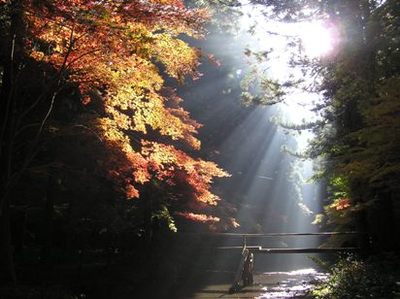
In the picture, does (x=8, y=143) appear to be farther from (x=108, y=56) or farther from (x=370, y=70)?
(x=370, y=70)

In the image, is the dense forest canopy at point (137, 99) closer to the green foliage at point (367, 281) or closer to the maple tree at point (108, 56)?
the maple tree at point (108, 56)

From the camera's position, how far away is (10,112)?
10539 millimetres

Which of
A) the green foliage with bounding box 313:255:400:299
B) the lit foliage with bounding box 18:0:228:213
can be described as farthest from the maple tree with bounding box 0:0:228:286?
the green foliage with bounding box 313:255:400:299

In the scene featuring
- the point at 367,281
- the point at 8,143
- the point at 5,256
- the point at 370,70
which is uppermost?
the point at 370,70

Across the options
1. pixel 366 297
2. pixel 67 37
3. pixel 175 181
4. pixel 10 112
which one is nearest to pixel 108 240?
pixel 175 181

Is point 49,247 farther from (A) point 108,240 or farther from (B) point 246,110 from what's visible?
(B) point 246,110

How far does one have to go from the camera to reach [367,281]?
361 inches

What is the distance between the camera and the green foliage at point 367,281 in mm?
8305

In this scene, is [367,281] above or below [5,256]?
below

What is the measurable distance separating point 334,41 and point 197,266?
15.0 metres

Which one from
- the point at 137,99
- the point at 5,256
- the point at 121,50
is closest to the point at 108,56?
the point at 121,50

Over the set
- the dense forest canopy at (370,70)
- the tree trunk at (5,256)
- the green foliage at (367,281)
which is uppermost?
the dense forest canopy at (370,70)

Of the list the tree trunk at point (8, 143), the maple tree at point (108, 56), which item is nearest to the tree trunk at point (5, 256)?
the tree trunk at point (8, 143)

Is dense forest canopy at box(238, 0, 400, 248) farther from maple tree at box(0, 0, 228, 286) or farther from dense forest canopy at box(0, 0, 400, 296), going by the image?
maple tree at box(0, 0, 228, 286)
